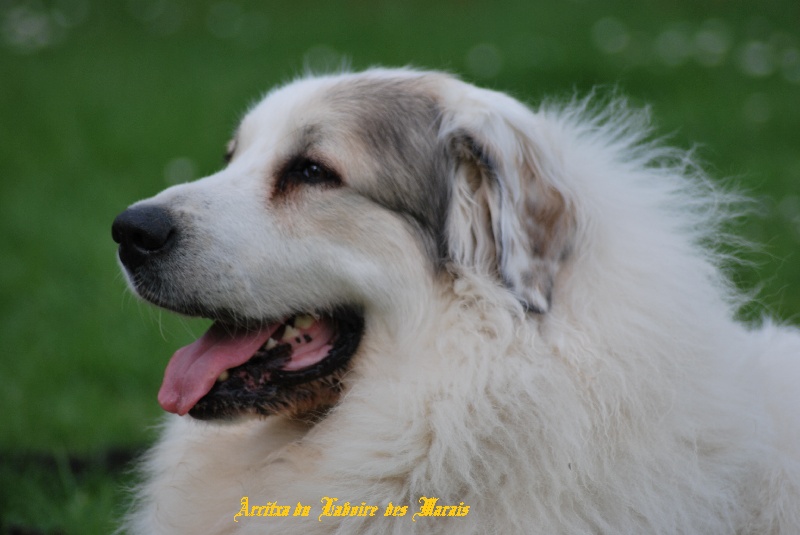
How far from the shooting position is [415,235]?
2.87 meters

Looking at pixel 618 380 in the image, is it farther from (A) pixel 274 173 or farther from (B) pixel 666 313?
(A) pixel 274 173

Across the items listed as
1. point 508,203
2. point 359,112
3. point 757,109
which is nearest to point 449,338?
point 508,203

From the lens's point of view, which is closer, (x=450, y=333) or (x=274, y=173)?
(x=450, y=333)

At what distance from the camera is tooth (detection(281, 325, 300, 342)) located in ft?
9.64

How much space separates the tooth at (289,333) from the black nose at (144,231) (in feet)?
1.57

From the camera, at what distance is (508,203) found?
276 centimetres

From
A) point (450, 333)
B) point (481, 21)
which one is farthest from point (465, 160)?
point (481, 21)

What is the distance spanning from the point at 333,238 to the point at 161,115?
7.44 meters

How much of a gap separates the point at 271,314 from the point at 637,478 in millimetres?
1235

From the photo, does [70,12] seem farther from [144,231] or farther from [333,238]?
[333,238]

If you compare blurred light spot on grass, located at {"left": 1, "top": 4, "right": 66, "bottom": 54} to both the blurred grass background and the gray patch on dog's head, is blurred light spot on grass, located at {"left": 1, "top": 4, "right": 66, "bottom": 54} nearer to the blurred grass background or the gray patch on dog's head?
the blurred grass background

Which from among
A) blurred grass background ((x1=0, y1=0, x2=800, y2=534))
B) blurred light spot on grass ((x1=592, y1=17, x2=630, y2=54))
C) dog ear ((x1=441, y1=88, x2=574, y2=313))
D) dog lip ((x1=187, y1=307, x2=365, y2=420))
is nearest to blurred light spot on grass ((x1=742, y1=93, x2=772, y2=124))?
blurred grass background ((x1=0, y1=0, x2=800, y2=534))

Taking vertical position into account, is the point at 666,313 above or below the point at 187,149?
above

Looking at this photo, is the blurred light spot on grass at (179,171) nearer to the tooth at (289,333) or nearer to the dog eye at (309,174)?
the dog eye at (309,174)
